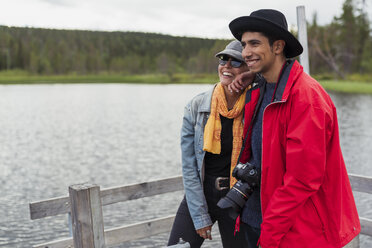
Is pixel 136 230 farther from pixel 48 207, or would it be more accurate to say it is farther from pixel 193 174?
pixel 193 174

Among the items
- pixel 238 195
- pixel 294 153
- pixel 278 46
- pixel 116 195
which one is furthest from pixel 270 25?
pixel 116 195

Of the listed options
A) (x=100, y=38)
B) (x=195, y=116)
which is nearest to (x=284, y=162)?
(x=195, y=116)

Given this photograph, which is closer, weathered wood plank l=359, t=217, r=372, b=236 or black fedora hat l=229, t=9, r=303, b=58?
black fedora hat l=229, t=9, r=303, b=58

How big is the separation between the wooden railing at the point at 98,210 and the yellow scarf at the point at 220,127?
0.75 m

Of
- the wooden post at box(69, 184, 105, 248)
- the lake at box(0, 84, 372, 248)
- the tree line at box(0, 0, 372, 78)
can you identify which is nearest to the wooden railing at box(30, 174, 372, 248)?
the wooden post at box(69, 184, 105, 248)

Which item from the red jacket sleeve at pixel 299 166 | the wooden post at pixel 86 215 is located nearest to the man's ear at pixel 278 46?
the red jacket sleeve at pixel 299 166

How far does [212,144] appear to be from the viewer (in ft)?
8.89

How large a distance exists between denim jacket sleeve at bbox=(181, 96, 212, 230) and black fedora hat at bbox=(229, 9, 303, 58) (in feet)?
2.32

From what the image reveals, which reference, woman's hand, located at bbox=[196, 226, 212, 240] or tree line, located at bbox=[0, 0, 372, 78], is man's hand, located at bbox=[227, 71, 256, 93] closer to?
woman's hand, located at bbox=[196, 226, 212, 240]

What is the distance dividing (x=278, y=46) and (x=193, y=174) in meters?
1.00

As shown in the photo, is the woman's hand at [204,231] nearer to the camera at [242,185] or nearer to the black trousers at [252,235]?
the black trousers at [252,235]

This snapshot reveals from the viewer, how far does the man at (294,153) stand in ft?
6.57

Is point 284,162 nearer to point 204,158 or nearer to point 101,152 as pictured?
point 204,158

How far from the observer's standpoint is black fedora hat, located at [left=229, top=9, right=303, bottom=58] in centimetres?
218
